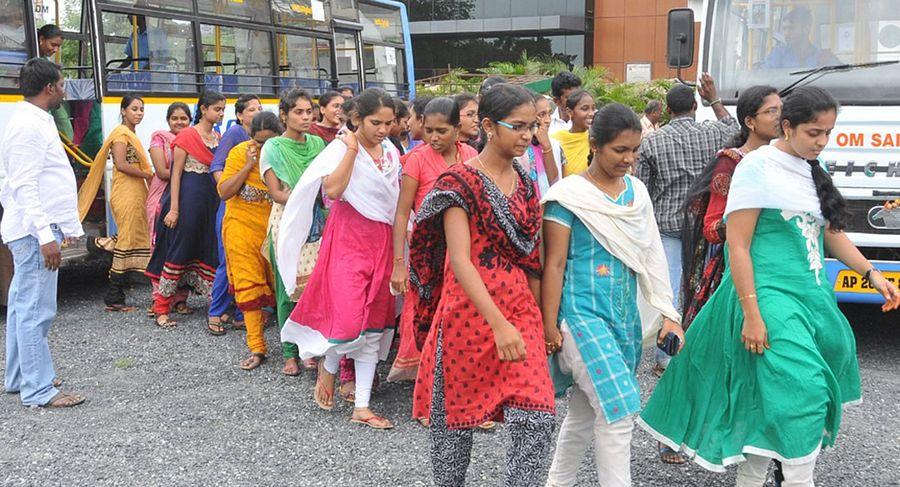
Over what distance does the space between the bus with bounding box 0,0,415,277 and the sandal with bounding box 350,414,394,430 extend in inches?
170

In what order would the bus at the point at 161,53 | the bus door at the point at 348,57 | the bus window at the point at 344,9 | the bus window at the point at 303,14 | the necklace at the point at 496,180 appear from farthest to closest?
the bus door at the point at 348,57
the bus window at the point at 344,9
the bus window at the point at 303,14
the bus at the point at 161,53
the necklace at the point at 496,180

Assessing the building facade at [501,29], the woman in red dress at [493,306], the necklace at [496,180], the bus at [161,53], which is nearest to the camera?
the woman in red dress at [493,306]

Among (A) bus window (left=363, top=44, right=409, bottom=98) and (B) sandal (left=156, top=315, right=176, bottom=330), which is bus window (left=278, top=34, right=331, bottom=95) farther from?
(B) sandal (left=156, top=315, right=176, bottom=330)

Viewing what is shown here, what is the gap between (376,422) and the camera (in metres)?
4.56

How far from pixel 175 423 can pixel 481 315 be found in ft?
7.76

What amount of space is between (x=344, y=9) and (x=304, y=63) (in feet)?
3.67

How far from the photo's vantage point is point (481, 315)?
117 inches

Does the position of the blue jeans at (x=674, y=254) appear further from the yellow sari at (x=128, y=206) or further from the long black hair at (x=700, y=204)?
the yellow sari at (x=128, y=206)

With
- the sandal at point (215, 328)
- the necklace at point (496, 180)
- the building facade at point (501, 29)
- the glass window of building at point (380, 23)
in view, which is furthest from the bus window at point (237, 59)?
the building facade at point (501, 29)

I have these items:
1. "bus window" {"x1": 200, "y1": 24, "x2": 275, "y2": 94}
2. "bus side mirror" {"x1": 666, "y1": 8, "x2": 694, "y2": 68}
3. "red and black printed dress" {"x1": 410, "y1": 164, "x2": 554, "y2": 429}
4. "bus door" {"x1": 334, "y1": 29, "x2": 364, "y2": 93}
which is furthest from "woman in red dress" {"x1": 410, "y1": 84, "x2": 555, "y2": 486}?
"bus door" {"x1": 334, "y1": 29, "x2": 364, "y2": 93}

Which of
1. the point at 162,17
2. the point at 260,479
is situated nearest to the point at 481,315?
the point at 260,479

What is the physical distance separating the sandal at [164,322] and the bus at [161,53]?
1.44m

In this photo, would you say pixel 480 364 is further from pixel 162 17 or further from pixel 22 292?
pixel 162 17

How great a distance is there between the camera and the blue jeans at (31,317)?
4762 mm
